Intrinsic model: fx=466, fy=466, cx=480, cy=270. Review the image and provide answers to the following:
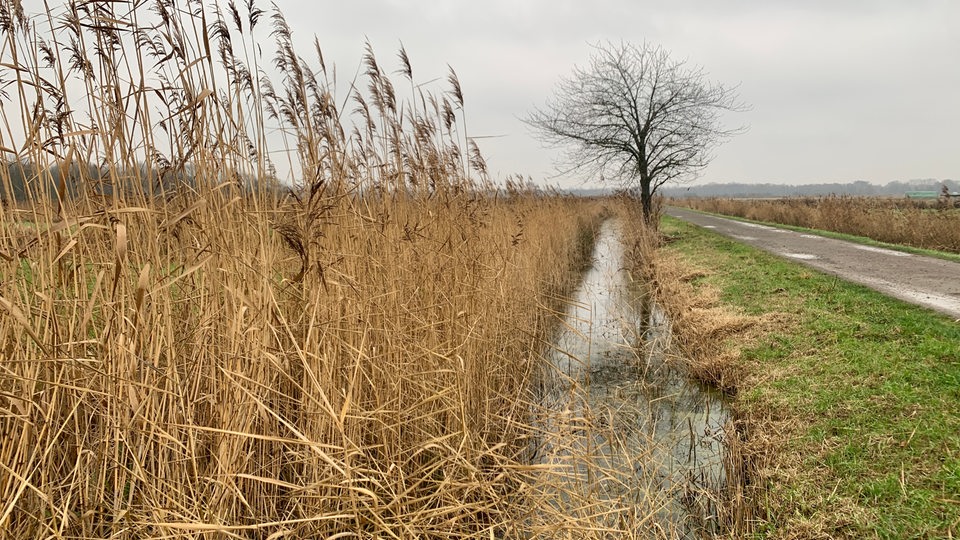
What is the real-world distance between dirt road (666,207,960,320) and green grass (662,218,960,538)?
552 millimetres

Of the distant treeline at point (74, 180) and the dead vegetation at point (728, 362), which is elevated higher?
the distant treeline at point (74, 180)

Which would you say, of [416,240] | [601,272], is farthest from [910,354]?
[601,272]

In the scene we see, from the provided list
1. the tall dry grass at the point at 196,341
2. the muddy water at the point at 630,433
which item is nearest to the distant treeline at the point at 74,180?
the tall dry grass at the point at 196,341

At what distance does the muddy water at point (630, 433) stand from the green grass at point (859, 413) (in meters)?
0.36

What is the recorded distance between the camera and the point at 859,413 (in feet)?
9.77

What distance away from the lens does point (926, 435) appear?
2607 mm

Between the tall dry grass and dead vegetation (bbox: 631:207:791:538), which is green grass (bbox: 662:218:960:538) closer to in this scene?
dead vegetation (bbox: 631:207:791:538)

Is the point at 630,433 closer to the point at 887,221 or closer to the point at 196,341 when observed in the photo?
the point at 196,341

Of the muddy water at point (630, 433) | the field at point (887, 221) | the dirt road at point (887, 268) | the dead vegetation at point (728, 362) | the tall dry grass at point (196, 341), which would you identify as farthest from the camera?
the field at point (887, 221)

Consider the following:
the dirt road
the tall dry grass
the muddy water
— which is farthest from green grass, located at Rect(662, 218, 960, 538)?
the tall dry grass

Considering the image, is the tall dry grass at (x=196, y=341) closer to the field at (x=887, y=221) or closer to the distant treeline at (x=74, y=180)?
the distant treeline at (x=74, y=180)

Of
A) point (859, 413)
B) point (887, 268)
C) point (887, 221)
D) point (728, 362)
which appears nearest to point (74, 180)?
point (859, 413)

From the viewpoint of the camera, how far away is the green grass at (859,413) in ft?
7.02

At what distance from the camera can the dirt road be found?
5309 millimetres
